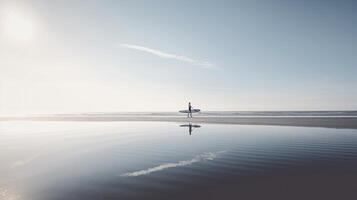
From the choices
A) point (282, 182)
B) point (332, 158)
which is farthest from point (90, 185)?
point (332, 158)

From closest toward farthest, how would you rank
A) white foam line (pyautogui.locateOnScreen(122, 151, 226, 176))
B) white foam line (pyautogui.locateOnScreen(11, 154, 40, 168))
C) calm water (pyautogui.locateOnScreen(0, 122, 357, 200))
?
calm water (pyautogui.locateOnScreen(0, 122, 357, 200)), white foam line (pyautogui.locateOnScreen(122, 151, 226, 176)), white foam line (pyautogui.locateOnScreen(11, 154, 40, 168))

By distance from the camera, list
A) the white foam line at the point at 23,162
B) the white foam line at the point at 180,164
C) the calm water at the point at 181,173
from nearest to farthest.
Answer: the calm water at the point at 181,173
the white foam line at the point at 180,164
the white foam line at the point at 23,162

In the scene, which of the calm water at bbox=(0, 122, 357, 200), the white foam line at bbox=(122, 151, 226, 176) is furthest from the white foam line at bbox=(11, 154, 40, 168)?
the white foam line at bbox=(122, 151, 226, 176)

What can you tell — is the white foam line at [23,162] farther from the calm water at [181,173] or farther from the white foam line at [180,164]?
the white foam line at [180,164]

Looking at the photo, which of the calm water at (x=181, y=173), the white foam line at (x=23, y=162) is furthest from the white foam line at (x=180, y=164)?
the white foam line at (x=23, y=162)

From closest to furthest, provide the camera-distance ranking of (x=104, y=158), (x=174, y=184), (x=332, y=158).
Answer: (x=174, y=184) → (x=332, y=158) → (x=104, y=158)

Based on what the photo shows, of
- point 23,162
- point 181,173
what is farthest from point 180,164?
point 23,162

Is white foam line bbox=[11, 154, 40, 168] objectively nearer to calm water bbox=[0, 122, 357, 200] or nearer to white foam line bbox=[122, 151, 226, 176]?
calm water bbox=[0, 122, 357, 200]

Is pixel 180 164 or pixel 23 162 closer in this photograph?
pixel 180 164

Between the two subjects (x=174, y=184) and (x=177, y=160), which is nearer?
(x=174, y=184)

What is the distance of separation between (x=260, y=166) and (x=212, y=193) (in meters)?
4.24

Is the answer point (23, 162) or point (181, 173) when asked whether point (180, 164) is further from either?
point (23, 162)

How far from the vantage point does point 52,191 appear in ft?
25.3

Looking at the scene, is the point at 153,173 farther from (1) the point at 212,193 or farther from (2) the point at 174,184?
(1) the point at 212,193
